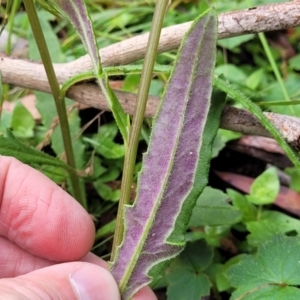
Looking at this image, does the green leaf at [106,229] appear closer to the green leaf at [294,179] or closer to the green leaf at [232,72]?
the green leaf at [294,179]

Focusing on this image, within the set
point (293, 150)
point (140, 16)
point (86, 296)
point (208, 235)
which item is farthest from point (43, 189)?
point (140, 16)

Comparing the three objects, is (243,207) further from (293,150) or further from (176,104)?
(176,104)

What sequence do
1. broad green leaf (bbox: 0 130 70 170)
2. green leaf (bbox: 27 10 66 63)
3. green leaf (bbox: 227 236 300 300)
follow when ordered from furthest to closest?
green leaf (bbox: 27 10 66 63), broad green leaf (bbox: 0 130 70 170), green leaf (bbox: 227 236 300 300)

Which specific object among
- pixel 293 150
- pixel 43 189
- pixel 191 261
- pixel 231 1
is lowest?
pixel 191 261

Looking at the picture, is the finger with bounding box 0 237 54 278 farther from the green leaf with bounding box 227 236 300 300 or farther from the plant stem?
the green leaf with bounding box 227 236 300 300

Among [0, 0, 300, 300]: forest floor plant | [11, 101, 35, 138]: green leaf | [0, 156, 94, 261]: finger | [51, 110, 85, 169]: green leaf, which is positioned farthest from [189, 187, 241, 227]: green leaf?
[11, 101, 35, 138]: green leaf

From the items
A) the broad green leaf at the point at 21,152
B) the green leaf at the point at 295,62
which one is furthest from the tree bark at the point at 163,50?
the green leaf at the point at 295,62

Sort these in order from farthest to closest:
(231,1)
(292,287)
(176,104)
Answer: (231,1), (292,287), (176,104)
